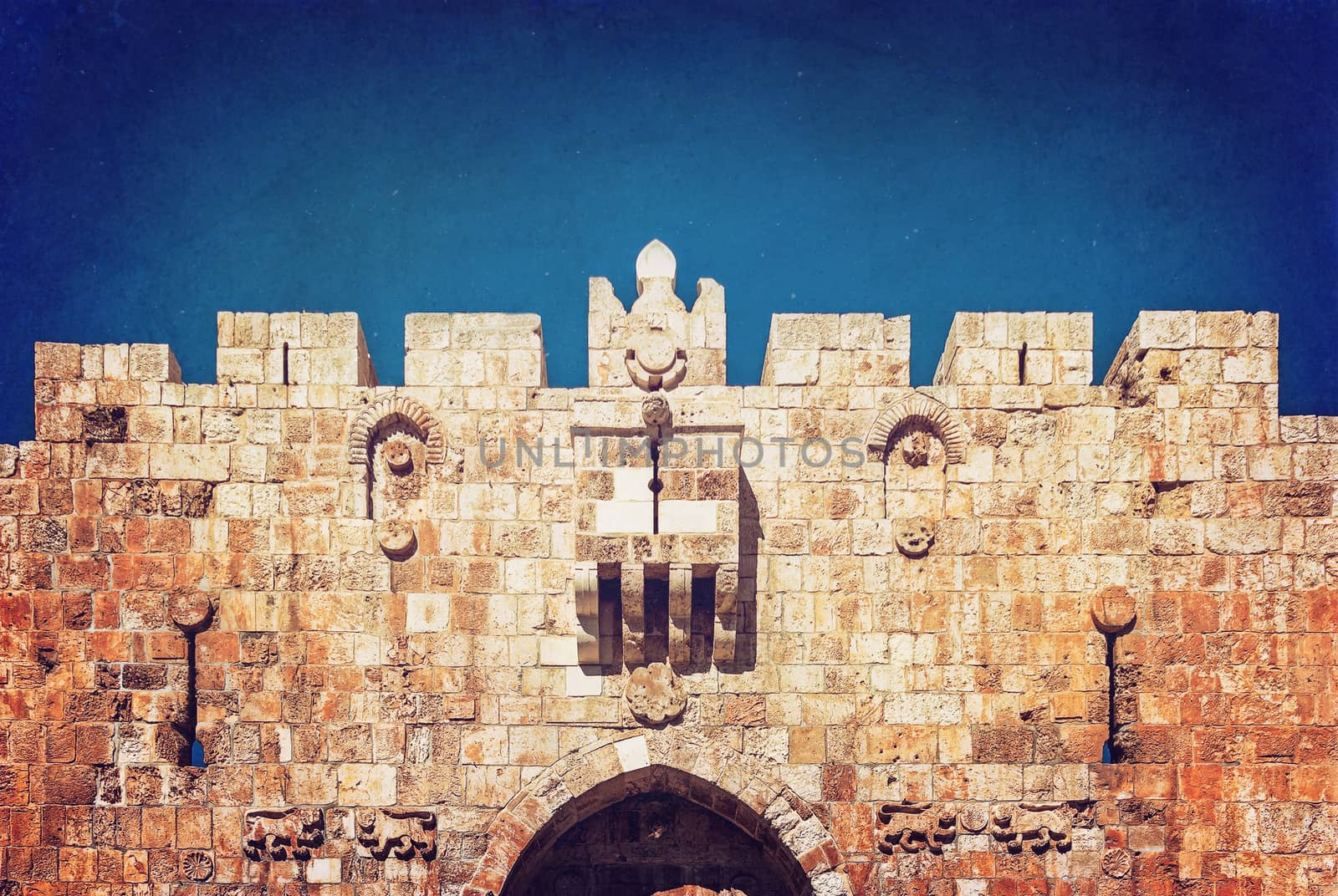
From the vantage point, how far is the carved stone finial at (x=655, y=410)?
29.1 ft

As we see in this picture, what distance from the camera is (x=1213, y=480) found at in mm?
9398

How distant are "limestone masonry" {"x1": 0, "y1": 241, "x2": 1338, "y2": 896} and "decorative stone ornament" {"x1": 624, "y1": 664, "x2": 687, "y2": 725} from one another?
2 cm

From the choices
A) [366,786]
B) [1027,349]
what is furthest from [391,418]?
[1027,349]

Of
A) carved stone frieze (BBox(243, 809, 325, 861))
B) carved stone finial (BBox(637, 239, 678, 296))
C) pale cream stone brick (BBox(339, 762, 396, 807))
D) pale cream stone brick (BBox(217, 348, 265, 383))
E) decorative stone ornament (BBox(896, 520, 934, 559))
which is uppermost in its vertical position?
carved stone finial (BBox(637, 239, 678, 296))

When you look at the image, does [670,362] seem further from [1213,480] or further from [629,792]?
[1213,480]

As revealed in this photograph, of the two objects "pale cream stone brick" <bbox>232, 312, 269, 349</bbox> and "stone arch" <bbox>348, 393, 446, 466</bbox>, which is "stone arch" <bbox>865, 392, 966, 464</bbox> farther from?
"pale cream stone brick" <bbox>232, 312, 269, 349</bbox>

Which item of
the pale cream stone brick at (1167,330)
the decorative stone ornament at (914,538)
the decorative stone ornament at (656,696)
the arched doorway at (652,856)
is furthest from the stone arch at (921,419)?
the arched doorway at (652,856)

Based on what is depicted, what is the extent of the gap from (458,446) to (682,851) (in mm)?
3254

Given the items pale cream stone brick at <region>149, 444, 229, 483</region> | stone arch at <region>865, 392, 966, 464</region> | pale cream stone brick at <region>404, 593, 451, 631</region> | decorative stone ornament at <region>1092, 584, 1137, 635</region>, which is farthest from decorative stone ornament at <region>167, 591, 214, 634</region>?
decorative stone ornament at <region>1092, 584, 1137, 635</region>

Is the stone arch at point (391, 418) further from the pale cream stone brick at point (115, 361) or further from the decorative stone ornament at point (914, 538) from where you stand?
the decorative stone ornament at point (914, 538)

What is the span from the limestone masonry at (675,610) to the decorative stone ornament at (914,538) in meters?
0.03

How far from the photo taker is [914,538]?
30.6ft

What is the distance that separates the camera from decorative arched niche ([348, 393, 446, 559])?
9336mm

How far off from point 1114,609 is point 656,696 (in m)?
3.12
